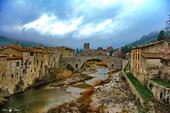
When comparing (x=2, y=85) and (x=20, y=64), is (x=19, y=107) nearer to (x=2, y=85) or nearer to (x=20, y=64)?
(x=2, y=85)

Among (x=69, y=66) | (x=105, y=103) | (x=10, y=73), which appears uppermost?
(x=10, y=73)

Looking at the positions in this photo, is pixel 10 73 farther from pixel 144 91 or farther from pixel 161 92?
pixel 161 92

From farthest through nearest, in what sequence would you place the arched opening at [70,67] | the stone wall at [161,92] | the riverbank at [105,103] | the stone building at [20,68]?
the arched opening at [70,67] < the stone building at [20,68] < the riverbank at [105,103] < the stone wall at [161,92]

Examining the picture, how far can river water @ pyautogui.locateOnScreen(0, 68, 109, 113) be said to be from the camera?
3509 cm

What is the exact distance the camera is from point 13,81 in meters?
45.0

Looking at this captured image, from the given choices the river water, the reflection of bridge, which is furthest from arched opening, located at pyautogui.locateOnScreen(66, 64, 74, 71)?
the river water

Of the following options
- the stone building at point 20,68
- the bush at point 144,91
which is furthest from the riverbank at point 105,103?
the stone building at point 20,68

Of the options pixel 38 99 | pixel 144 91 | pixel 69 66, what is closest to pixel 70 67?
pixel 69 66

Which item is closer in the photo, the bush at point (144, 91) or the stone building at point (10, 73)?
the bush at point (144, 91)

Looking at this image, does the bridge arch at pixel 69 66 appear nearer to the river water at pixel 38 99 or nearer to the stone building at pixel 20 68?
the stone building at pixel 20 68

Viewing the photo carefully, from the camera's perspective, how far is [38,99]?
135 ft

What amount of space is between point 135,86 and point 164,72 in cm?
376

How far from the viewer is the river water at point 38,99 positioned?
35094 millimetres

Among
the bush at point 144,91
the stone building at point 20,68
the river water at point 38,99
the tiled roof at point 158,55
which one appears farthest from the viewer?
the stone building at point 20,68
